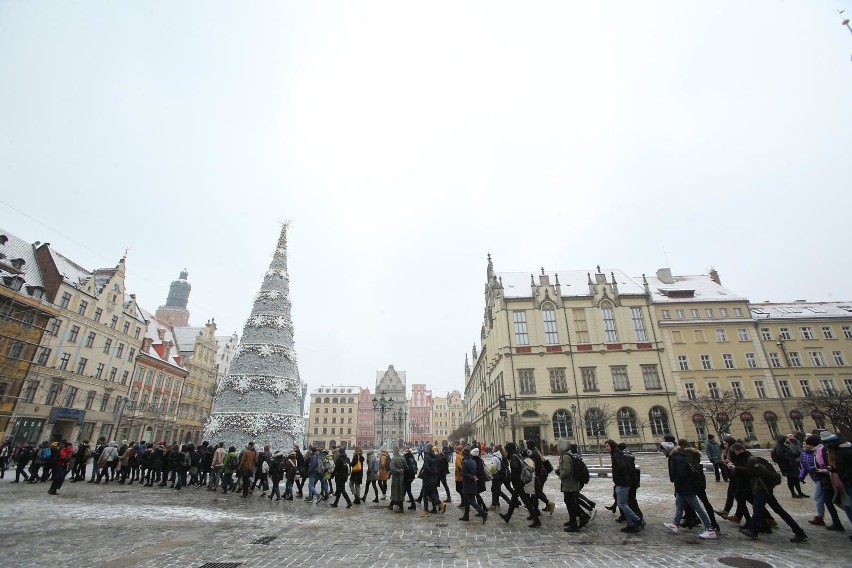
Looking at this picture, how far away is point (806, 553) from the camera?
21.6 feet

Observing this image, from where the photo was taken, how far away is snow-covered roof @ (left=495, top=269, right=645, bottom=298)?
1866 inches

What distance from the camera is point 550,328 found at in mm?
45312

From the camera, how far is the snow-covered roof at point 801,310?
44844mm

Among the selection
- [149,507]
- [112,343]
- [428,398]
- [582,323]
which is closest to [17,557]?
[149,507]

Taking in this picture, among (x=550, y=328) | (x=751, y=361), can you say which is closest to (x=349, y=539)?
(x=550, y=328)

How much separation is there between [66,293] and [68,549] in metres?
38.0

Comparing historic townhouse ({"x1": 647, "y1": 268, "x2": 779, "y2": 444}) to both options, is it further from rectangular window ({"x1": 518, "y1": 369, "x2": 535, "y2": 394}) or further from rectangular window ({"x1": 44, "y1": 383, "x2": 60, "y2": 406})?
rectangular window ({"x1": 44, "y1": 383, "x2": 60, "y2": 406})

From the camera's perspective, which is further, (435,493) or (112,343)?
(112,343)

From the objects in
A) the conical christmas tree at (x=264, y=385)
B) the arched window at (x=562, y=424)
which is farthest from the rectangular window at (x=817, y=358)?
the conical christmas tree at (x=264, y=385)

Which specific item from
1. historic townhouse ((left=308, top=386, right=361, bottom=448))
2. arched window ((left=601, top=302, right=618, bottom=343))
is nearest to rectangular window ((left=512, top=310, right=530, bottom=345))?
arched window ((left=601, top=302, right=618, bottom=343))

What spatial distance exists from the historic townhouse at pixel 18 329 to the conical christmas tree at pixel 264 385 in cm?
1899

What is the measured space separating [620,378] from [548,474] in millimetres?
35407

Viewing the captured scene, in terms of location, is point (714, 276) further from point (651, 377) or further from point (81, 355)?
point (81, 355)

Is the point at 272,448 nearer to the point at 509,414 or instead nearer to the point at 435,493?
the point at 435,493
